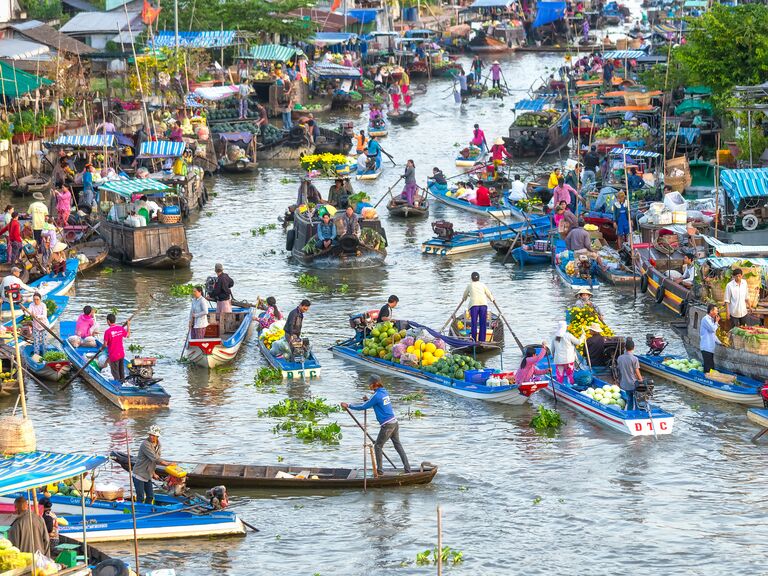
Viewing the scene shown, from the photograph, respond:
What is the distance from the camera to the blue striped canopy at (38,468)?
579 inches

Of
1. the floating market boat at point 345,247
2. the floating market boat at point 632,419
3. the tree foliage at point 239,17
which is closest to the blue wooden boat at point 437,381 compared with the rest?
the floating market boat at point 632,419

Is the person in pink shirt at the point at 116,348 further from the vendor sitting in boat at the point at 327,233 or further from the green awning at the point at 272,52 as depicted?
the green awning at the point at 272,52

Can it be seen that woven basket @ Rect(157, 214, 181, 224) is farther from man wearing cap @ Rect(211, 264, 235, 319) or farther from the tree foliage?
the tree foliage

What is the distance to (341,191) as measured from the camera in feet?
123

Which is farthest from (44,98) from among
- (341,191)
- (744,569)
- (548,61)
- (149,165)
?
(548,61)

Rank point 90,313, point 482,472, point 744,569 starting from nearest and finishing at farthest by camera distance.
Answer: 1. point 744,569
2. point 482,472
3. point 90,313

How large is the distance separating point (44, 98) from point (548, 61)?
39.8 meters

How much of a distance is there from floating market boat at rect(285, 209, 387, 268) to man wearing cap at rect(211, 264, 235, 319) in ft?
21.5

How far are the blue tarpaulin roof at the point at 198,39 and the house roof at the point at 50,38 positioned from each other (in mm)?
3245

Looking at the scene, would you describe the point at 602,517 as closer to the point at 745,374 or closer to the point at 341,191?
the point at 745,374

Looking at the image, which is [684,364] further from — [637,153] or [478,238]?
[637,153]

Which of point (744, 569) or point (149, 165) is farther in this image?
point (149, 165)

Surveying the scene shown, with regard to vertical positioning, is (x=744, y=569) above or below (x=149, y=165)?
below

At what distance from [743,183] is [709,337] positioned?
7.70m
